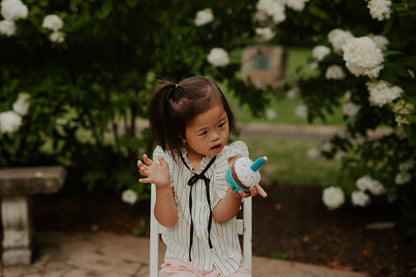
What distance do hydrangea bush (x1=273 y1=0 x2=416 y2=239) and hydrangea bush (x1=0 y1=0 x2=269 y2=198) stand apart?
52 centimetres

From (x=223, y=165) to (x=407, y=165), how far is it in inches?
72.5

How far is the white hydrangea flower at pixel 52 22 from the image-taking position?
3.07 meters

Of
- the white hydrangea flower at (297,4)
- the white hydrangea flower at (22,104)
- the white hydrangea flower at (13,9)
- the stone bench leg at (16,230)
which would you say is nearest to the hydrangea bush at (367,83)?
the white hydrangea flower at (297,4)

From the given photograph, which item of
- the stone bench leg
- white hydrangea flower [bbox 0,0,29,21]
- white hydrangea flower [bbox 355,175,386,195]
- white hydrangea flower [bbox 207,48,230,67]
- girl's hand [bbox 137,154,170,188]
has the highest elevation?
white hydrangea flower [bbox 0,0,29,21]

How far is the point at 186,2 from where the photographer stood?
3617 millimetres

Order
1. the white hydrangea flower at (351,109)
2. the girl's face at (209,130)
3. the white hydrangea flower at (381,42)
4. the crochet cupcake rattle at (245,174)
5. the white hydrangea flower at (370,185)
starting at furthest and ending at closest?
the white hydrangea flower at (351,109) < the white hydrangea flower at (370,185) < the white hydrangea flower at (381,42) < the girl's face at (209,130) < the crochet cupcake rattle at (245,174)

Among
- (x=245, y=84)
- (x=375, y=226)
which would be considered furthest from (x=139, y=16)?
(x=375, y=226)

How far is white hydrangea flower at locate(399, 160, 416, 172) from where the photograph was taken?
325cm

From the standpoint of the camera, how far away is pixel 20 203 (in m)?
3.14

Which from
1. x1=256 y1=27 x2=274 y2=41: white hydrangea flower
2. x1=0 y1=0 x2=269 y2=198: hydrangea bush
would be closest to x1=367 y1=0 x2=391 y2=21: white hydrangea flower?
x1=256 y1=27 x2=274 y2=41: white hydrangea flower

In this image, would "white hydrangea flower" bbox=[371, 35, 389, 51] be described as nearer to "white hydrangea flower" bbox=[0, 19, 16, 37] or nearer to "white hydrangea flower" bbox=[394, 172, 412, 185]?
"white hydrangea flower" bbox=[394, 172, 412, 185]

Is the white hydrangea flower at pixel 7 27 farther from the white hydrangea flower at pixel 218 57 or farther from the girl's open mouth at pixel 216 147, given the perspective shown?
the girl's open mouth at pixel 216 147

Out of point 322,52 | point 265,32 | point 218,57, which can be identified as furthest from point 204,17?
point 322,52

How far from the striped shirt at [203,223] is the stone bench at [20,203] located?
1.40m
